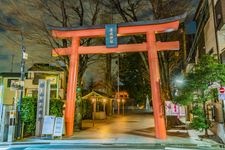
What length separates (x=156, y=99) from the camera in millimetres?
14094

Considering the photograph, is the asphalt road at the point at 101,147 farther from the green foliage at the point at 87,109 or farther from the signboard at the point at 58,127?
the green foliage at the point at 87,109

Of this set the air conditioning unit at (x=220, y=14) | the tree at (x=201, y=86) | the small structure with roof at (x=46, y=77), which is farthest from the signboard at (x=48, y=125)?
the small structure with roof at (x=46, y=77)

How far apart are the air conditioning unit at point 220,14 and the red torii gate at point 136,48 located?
2.24m

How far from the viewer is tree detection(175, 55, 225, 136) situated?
12.5m

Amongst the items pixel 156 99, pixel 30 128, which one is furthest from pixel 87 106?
pixel 156 99

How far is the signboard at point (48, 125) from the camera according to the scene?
14083mm

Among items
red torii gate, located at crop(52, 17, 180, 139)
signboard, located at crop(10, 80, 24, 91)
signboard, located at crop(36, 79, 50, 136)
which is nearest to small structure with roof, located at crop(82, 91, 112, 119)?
red torii gate, located at crop(52, 17, 180, 139)

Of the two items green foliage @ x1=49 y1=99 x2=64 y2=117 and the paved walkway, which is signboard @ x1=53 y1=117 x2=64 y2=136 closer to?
the paved walkway

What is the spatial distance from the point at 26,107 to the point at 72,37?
5.06 meters

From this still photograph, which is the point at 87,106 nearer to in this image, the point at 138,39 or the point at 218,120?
the point at 138,39

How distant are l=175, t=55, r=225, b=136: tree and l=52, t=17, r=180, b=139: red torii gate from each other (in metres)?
1.57

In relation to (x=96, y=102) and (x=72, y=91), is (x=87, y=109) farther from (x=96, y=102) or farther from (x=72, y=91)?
(x=72, y=91)

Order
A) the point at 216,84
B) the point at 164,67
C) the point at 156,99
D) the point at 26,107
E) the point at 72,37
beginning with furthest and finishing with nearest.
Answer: the point at 164,67 → the point at 72,37 → the point at 26,107 → the point at 156,99 → the point at 216,84

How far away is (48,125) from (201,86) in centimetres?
848
